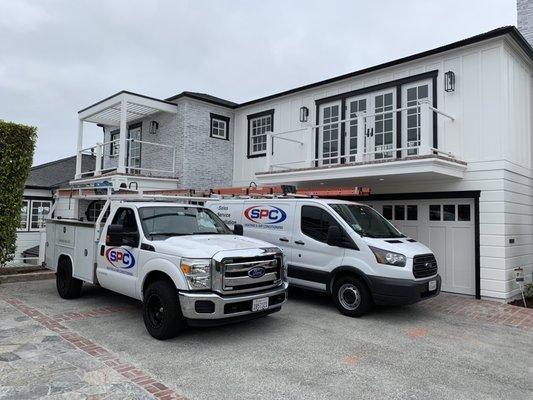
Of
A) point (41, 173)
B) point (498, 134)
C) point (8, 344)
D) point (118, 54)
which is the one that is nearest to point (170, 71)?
point (118, 54)

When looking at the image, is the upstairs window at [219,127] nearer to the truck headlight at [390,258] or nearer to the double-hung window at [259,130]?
the double-hung window at [259,130]

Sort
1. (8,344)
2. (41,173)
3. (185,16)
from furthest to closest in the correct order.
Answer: (41,173)
(185,16)
(8,344)

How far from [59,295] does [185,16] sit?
28.4 ft

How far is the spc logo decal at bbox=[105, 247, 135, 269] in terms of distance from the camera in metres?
6.35

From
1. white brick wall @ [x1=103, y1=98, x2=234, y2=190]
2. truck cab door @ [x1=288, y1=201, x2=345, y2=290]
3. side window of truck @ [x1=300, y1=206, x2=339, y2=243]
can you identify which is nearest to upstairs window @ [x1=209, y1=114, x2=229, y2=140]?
white brick wall @ [x1=103, y1=98, x2=234, y2=190]

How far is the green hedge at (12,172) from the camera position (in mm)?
9352

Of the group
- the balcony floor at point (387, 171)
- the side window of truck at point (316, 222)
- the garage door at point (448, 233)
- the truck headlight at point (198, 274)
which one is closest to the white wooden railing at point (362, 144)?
the balcony floor at point (387, 171)

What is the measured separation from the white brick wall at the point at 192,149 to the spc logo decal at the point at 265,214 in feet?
17.8

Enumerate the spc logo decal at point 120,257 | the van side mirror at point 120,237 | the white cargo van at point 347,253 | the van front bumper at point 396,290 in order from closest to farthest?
1. the van side mirror at point 120,237
2. the spc logo decal at point 120,257
3. the van front bumper at point 396,290
4. the white cargo van at point 347,253

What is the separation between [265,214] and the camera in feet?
29.7

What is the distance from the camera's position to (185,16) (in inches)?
482

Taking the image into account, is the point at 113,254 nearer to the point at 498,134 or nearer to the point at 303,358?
the point at 303,358

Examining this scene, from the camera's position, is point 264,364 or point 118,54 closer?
point 264,364

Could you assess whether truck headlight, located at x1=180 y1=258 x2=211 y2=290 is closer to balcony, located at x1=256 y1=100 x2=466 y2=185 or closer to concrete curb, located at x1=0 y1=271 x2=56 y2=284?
balcony, located at x1=256 y1=100 x2=466 y2=185
